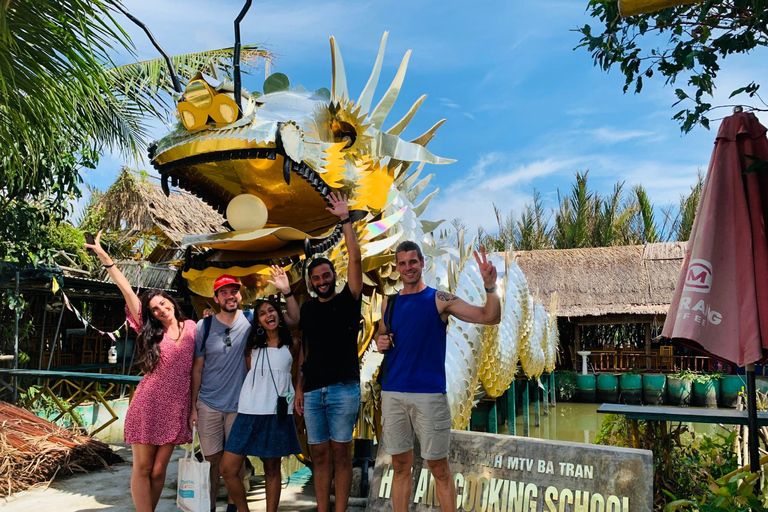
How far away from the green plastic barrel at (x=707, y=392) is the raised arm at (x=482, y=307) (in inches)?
518

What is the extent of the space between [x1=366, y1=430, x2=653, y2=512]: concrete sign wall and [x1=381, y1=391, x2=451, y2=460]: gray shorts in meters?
0.49

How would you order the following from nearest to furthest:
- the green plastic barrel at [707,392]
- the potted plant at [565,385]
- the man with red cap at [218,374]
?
the man with red cap at [218,374]
the green plastic barrel at [707,392]
the potted plant at [565,385]

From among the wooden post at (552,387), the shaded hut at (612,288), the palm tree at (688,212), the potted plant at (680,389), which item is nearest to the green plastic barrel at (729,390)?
the potted plant at (680,389)

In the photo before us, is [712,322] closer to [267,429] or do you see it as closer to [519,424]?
[267,429]

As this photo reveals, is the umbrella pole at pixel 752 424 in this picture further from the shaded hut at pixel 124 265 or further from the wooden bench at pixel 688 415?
the shaded hut at pixel 124 265

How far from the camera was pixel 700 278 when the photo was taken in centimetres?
250

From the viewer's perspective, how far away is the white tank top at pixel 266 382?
9.33ft

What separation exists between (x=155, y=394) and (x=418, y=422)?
1302mm

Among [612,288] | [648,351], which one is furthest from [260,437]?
[612,288]

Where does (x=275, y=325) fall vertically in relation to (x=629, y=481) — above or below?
above

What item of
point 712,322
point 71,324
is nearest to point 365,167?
point 712,322

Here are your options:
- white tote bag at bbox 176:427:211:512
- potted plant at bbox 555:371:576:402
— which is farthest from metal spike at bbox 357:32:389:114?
potted plant at bbox 555:371:576:402

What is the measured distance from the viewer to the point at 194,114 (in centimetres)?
248

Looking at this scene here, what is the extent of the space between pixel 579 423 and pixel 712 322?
10209 millimetres
